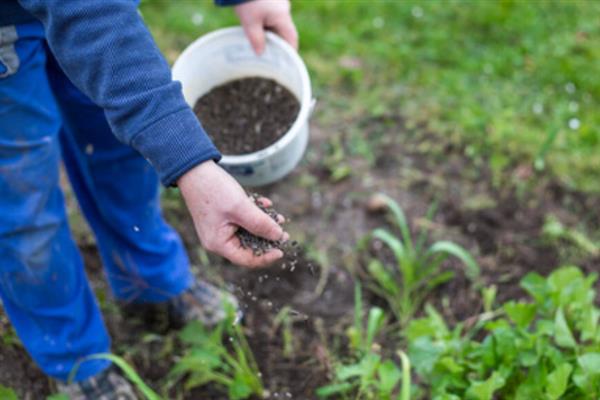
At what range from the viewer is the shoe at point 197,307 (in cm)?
212

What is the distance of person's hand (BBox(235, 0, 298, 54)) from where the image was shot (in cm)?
176

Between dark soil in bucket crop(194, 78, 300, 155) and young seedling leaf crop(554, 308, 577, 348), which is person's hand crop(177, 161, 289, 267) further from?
young seedling leaf crop(554, 308, 577, 348)

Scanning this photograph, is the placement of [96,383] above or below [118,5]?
below

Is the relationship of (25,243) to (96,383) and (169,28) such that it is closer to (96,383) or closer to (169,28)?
(96,383)

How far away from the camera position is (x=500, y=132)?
2723 mm

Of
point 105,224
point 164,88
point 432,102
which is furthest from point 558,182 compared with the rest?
point 164,88

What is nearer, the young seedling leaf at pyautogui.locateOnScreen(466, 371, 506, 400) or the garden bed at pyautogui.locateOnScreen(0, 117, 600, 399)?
the young seedling leaf at pyautogui.locateOnScreen(466, 371, 506, 400)

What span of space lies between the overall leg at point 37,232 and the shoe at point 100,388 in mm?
37

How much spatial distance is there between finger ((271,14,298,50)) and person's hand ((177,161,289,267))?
26.0 inches

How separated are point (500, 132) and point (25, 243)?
5.92ft

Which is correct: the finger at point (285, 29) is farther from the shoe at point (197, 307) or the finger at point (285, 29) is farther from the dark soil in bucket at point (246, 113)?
the shoe at point (197, 307)

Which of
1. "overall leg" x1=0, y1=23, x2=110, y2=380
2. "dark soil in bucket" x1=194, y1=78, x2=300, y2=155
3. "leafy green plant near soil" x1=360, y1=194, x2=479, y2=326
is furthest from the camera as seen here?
"leafy green plant near soil" x1=360, y1=194, x2=479, y2=326

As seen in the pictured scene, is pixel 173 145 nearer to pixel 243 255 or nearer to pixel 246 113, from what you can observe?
pixel 243 255

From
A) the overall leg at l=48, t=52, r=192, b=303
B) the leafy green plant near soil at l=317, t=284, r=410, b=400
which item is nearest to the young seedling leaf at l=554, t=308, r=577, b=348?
the leafy green plant near soil at l=317, t=284, r=410, b=400
